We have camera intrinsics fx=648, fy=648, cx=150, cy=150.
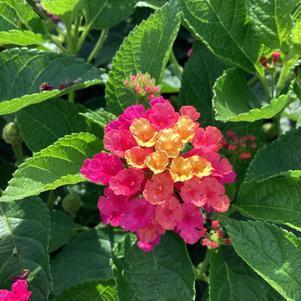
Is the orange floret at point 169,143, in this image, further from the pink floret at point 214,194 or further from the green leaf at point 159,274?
the green leaf at point 159,274

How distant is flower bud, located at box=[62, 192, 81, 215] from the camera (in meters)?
1.43

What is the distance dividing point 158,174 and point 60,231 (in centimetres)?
46

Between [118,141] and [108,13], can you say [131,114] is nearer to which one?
[118,141]

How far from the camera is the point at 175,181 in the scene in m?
1.02

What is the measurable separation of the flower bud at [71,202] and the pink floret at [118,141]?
397 mm

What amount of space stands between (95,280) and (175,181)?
1.02 feet

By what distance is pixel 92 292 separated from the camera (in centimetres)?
121

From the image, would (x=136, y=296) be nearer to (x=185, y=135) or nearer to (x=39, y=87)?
(x=185, y=135)

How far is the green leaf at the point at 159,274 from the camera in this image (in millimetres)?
1108

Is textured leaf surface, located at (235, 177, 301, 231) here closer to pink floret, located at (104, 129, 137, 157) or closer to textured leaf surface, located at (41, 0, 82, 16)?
pink floret, located at (104, 129, 137, 157)

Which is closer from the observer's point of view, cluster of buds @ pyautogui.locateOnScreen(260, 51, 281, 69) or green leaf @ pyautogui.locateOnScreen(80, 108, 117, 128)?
green leaf @ pyautogui.locateOnScreen(80, 108, 117, 128)

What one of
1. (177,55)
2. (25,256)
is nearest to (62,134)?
(25,256)

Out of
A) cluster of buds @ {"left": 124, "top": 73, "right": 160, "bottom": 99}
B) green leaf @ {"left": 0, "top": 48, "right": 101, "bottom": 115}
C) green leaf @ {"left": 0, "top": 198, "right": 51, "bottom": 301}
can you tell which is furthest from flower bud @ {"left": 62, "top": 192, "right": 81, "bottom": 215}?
cluster of buds @ {"left": 124, "top": 73, "right": 160, "bottom": 99}

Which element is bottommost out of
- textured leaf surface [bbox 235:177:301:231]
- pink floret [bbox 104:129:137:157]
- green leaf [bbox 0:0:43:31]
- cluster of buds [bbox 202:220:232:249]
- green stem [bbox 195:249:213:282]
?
green stem [bbox 195:249:213:282]
